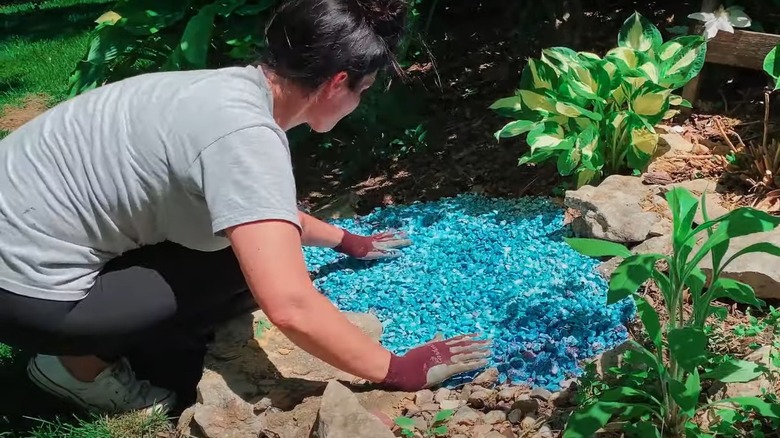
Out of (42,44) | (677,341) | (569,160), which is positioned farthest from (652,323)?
(42,44)

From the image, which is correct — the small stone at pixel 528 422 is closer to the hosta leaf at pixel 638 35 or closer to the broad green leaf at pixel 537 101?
the broad green leaf at pixel 537 101

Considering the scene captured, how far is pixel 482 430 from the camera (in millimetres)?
1962

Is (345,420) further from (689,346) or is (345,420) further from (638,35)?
(638,35)

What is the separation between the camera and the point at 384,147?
11.8 feet

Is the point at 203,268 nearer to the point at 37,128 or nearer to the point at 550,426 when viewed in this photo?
the point at 37,128

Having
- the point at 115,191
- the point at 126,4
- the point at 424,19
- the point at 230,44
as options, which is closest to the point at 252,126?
the point at 115,191

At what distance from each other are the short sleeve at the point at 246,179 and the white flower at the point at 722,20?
1.86 metres

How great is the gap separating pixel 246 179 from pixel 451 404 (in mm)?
767

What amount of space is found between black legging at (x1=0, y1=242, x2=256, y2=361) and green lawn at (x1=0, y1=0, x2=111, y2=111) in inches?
139

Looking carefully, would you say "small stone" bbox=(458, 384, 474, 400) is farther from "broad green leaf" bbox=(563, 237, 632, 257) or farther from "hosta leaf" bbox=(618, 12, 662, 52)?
"hosta leaf" bbox=(618, 12, 662, 52)

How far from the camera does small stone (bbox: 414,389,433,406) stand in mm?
2088

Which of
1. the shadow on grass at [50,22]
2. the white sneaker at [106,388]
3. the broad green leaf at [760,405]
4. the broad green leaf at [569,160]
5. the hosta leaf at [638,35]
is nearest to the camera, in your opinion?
the broad green leaf at [760,405]

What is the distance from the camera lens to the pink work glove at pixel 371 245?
2.76 m

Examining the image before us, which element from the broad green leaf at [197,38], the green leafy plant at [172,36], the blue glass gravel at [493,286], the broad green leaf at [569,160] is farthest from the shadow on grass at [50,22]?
the broad green leaf at [569,160]
